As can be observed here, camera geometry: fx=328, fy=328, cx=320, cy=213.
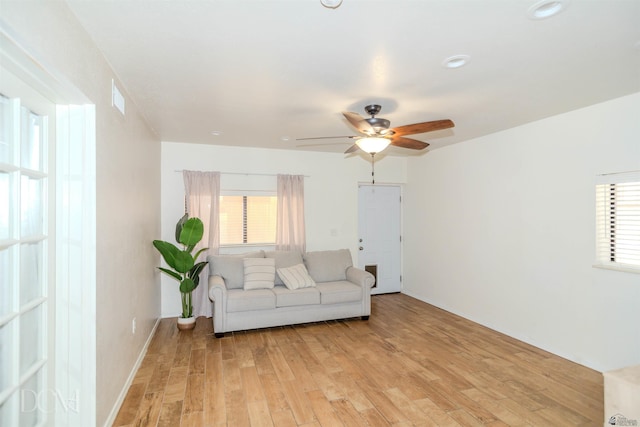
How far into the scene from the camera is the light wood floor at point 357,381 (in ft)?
8.08

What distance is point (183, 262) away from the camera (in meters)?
4.12

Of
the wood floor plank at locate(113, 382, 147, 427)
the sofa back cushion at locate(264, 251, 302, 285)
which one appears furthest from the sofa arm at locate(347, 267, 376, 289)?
the wood floor plank at locate(113, 382, 147, 427)

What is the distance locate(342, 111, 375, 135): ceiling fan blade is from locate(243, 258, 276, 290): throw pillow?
2483 mm

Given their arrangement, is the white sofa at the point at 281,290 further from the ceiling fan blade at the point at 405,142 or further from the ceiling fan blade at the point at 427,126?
the ceiling fan blade at the point at 427,126

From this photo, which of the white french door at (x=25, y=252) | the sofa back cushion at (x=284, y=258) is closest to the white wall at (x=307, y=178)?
the sofa back cushion at (x=284, y=258)

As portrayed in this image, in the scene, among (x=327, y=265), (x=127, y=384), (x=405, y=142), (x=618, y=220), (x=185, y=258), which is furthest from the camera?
(x=327, y=265)

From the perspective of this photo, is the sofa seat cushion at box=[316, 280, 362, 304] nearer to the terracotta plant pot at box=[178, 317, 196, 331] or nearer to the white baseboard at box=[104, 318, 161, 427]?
the terracotta plant pot at box=[178, 317, 196, 331]

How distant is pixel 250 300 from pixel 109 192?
224 cm

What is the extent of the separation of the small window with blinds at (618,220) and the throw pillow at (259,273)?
368 cm

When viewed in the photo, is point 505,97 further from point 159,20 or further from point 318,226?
point 318,226

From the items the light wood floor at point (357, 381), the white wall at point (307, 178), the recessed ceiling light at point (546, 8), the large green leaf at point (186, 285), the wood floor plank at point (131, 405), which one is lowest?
the light wood floor at point (357, 381)

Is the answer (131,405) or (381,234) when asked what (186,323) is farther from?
(381,234)

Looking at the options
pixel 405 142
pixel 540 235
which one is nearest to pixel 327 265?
pixel 405 142

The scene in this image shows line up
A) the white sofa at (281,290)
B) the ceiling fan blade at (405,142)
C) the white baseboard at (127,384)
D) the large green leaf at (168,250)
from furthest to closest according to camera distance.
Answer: the white sofa at (281,290) → the large green leaf at (168,250) → the ceiling fan blade at (405,142) → the white baseboard at (127,384)
